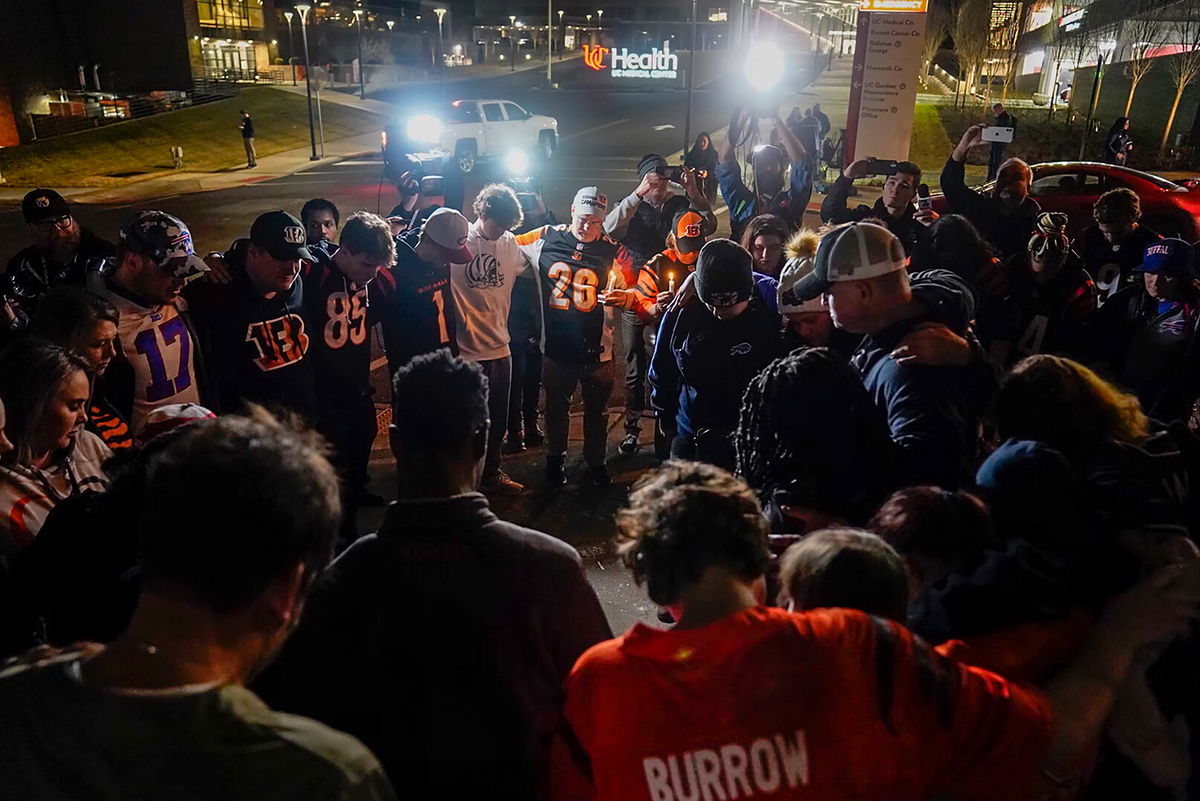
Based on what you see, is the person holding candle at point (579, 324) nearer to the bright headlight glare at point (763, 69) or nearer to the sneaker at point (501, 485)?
the sneaker at point (501, 485)

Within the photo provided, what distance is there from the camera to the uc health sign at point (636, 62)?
34.1 metres

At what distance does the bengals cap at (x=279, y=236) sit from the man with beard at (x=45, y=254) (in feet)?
5.91

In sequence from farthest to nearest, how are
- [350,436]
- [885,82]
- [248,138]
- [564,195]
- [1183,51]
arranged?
[248,138] < [1183,51] < [564,195] < [885,82] < [350,436]

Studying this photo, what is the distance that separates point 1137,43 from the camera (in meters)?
28.2

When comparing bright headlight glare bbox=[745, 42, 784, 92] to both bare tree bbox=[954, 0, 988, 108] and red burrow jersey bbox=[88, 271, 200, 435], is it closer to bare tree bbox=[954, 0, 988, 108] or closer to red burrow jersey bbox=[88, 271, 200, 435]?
bare tree bbox=[954, 0, 988, 108]

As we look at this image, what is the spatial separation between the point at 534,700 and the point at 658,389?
122 inches

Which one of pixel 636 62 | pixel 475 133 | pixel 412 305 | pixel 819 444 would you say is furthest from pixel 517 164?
pixel 819 444

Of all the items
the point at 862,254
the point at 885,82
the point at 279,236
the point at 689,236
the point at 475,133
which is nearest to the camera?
the point at 862,254

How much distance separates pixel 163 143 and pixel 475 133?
Answer: 13564 mm

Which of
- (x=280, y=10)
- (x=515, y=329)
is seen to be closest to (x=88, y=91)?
(x=280, y=10)

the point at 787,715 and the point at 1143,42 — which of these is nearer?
the point at 787,715

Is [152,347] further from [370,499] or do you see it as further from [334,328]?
[370,499]

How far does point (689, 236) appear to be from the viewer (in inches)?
268

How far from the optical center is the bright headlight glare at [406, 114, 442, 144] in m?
24.5
